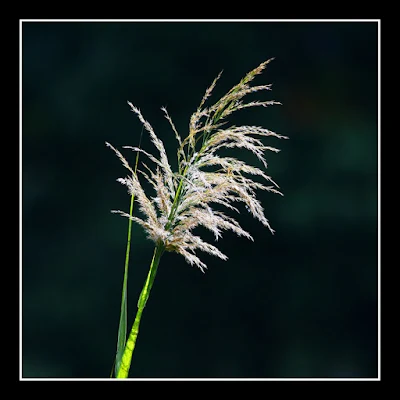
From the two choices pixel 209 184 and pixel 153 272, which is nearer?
pixel 209 184

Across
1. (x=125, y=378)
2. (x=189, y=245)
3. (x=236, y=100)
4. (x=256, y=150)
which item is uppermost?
(x=236, y=100)

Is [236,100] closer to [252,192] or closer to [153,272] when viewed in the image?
[252,192]

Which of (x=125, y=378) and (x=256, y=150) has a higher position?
(x=256, y=150)

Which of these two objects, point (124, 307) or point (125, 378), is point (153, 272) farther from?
point (125, 378)

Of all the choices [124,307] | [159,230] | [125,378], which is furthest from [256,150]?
[125,378]

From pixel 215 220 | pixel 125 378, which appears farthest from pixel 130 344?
pixel 215 220

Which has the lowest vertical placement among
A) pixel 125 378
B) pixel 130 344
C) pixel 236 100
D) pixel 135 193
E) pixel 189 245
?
pixel 125 378
